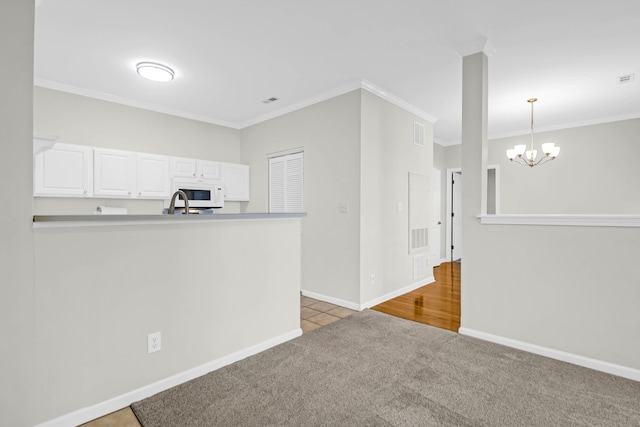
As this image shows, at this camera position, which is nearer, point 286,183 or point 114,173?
point 114,173

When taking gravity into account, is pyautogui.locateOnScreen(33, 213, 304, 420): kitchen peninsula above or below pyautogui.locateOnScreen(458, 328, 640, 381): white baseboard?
above

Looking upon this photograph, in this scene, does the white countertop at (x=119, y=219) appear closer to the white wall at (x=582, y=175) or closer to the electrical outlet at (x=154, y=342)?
the electrical outlet at (x=154, y=342)

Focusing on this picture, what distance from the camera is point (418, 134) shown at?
15.9 ft

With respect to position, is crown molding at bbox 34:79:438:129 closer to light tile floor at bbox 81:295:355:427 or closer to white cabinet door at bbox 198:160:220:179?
white cabinet door at bbox 198:160:220:179

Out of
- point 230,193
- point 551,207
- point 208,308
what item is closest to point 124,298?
point 208,308

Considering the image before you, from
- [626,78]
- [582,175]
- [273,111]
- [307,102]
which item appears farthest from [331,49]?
[582,175]

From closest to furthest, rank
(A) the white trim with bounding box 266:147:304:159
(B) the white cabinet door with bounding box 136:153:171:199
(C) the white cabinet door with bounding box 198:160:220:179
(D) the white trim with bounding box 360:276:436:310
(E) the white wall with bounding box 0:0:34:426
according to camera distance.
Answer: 1. (E) the white wall with bounding box 0:0:34:426
2. (D) the white trim with bounding box 360:276:436:310
3. (B) the white cabinet door with bounding box 136:153:171:199
4. (A) the white trim with bounding box 266:147:304:159
5. (C) the white cabinet door with bounding box 198:160:220:179

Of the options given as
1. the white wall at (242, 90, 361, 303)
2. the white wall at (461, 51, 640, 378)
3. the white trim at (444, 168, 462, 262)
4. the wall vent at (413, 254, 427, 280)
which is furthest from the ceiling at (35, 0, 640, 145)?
the white trim at (444, 168, 462, 262)

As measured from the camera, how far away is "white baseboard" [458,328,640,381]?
2.23m

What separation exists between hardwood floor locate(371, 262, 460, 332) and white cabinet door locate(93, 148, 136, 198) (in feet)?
11.7

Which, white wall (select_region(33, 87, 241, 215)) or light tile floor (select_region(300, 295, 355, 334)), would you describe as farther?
white wall (select_region(33, 87, 241, 215))

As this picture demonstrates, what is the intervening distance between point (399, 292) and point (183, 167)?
12.0 ft

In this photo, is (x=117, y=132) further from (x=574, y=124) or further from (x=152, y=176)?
(x=574, y=124)

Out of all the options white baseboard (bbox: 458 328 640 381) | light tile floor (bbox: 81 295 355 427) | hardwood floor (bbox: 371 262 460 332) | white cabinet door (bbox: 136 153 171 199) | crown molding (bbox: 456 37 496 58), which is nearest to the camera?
white baseboard (bbox: 458 328 640 381)
